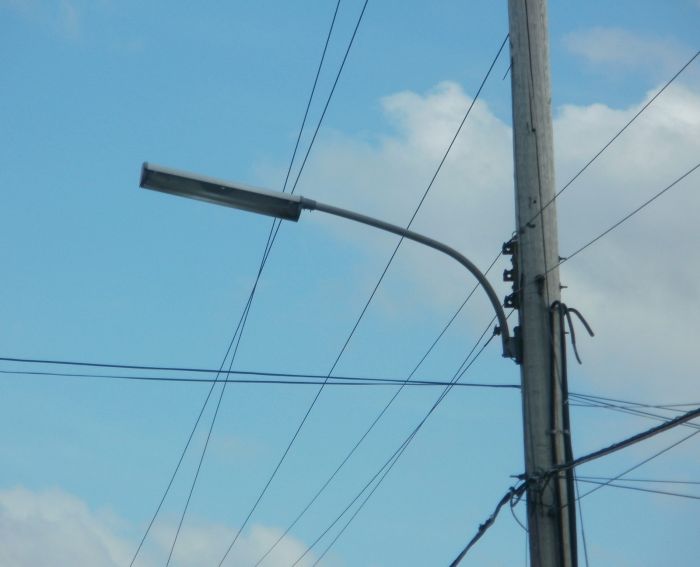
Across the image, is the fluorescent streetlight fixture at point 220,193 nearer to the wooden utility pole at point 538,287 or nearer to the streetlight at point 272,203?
the streetlight at point 272,203

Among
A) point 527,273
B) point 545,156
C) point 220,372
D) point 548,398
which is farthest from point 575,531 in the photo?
point 220,372

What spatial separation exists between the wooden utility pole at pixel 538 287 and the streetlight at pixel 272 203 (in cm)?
22

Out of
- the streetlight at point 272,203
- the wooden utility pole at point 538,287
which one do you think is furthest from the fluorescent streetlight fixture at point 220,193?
the wooden utility pole at point 538,287

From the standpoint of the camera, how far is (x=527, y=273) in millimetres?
10336

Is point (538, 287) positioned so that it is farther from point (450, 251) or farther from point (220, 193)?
point (220, 193)

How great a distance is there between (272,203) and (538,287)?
2188 millimetres

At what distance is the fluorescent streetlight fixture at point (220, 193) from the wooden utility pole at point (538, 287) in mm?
1854

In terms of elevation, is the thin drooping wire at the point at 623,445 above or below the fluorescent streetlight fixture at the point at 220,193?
below

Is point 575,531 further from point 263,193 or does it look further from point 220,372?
point 220,372

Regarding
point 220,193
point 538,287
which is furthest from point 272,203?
point 538,287

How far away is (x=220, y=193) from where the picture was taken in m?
10.1

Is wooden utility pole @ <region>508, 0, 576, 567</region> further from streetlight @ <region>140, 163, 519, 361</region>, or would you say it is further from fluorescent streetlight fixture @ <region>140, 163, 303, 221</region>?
fluorescent streetlight fixture @ <region>140, 163, 303, 221</region>

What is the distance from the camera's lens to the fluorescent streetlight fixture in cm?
994

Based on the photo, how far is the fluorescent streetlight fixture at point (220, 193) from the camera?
9.94 metres
